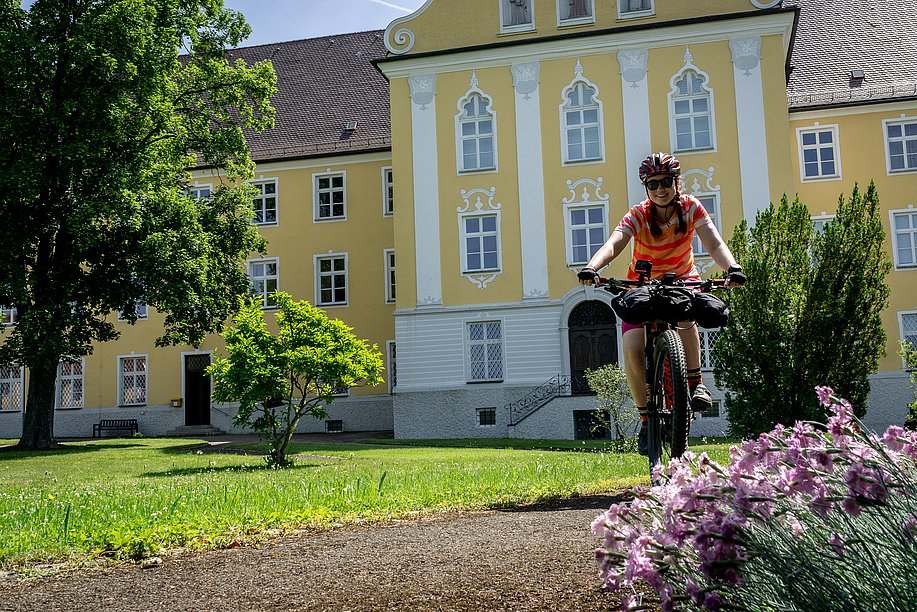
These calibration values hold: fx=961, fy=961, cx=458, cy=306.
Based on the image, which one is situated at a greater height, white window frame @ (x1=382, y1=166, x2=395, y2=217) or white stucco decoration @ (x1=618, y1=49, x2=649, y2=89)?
white stucco decoration @ (x1=618, y1=49, x2=649, y2=89)

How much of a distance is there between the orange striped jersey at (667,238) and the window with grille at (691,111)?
24.0 m

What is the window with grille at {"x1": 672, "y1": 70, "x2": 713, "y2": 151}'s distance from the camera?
96.6ft

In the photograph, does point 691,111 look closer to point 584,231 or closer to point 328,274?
point 584,231

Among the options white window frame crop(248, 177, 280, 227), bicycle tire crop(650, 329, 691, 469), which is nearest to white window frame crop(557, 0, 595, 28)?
white window frame crop(248, 177, 280, 227)

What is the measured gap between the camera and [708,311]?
18.5 feet

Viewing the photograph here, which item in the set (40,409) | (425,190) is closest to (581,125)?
(425,190)

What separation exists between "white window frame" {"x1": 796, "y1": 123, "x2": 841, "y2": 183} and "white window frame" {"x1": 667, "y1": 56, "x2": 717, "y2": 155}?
4316mm

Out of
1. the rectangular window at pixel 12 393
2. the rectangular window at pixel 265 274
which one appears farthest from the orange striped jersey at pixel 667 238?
the rectangular window at pixel 12 393

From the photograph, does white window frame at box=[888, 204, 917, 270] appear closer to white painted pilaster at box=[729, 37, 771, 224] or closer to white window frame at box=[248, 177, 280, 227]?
white painted pilaster at box=[729, 37, 771, 224]

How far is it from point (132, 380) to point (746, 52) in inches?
1007

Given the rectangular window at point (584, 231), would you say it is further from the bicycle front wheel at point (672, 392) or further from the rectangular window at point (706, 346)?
the bicycle front wheel at point (672, 392)

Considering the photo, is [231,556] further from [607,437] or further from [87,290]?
[607,437]

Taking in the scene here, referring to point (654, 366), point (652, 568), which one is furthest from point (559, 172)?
point (652, 568)

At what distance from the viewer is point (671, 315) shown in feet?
18.7
